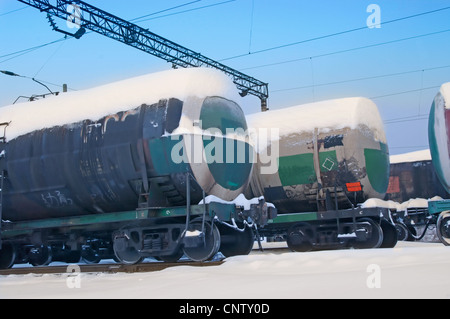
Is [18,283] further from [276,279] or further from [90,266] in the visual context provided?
[276,279]

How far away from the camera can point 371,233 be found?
11898mm

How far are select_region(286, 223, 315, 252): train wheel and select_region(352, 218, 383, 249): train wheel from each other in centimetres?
124

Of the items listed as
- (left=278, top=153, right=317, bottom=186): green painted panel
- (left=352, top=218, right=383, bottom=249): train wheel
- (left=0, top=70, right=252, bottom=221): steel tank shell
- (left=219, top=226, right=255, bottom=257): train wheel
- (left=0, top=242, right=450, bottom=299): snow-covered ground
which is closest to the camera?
(left=0, top=242, right=450, bottom=299): snow-covered ground

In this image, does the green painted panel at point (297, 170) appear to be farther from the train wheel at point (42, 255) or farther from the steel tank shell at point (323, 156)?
the train wheel at point (42, 255)

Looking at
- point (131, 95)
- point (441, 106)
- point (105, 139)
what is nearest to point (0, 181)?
point (105, 139)

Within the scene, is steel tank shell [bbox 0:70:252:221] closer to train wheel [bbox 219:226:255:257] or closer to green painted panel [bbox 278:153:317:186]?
train wheel [bbox 219:226:255:257]

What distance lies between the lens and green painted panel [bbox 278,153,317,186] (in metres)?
12.8

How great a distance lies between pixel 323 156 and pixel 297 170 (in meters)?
0.77

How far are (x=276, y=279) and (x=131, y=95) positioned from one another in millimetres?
5411

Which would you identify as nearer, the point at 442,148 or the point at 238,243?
the point at 238,243

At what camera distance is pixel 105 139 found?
984cm

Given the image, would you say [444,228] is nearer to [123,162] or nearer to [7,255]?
[123,162]

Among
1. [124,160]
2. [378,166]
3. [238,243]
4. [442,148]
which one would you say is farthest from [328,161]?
[124,160]

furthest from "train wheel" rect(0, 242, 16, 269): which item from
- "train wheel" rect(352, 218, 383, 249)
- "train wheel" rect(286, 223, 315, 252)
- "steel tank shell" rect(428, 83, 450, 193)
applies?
"steel tank shell" rect(428, 83, 450, 193)
